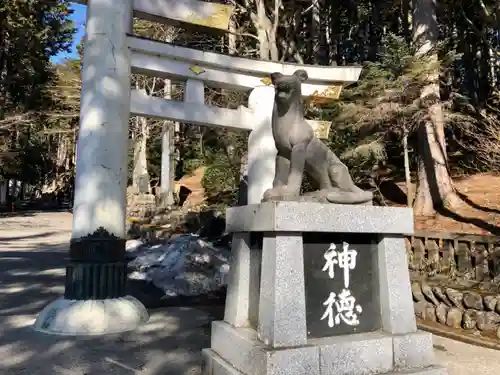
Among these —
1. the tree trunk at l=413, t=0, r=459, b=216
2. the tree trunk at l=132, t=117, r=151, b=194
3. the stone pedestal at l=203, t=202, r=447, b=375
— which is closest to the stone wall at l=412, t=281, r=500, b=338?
the stone pedestal at l=203, t=202, r=447, b=375

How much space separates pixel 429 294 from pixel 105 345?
4581 millimetres

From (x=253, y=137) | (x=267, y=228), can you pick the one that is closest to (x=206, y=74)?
(x=253, y=137)

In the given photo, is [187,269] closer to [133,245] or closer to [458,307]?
[458,307]

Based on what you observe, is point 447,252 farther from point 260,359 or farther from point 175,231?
point 175,231

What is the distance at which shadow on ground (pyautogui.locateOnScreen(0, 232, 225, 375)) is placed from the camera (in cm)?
380

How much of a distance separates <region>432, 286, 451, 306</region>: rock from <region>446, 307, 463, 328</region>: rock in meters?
0.18

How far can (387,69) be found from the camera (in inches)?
401

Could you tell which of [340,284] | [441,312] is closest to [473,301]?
[441,312]

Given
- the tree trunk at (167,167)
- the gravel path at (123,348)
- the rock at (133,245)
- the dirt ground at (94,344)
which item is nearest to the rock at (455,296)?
the gravel path at (123,348)

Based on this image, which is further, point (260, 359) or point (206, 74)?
point (206, 74)

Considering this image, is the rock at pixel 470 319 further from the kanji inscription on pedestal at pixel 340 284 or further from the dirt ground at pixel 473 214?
the dirt ground at pixel 473 214

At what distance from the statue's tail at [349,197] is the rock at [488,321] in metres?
3.14

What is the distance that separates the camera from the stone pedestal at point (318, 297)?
3131mm

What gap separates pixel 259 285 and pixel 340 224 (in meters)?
0.83
